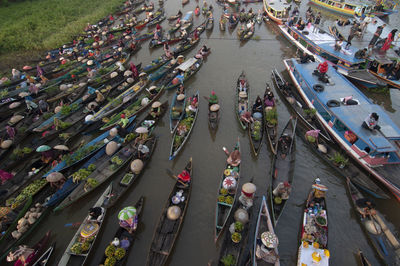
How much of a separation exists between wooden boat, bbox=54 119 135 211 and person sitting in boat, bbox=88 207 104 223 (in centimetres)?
253

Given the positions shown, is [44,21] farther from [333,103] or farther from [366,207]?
[366,207]

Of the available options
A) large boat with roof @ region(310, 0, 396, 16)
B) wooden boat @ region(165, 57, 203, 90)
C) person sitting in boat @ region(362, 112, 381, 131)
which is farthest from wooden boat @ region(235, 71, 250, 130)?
large boat with roof @ region(310, 0, 396, 16)

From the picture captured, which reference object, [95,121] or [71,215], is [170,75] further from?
[71,215]

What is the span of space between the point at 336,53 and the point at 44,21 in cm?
5450

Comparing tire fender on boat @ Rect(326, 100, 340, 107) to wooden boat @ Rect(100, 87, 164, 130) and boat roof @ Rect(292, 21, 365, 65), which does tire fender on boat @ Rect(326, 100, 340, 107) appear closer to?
boat roof @ Rect(292, 21, 365, 65)

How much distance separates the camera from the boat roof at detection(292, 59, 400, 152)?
15.1 metres

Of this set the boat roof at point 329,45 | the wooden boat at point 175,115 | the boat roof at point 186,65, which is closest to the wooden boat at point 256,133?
the wooden boat at point 175,115

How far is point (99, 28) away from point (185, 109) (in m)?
34.2

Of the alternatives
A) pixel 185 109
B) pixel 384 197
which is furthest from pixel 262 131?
pixel 384 197

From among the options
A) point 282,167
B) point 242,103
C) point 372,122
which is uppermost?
point 372,122

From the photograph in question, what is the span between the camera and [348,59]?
79.5 ft

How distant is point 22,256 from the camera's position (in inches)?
485

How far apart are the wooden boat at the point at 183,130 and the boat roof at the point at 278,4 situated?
30.4 m

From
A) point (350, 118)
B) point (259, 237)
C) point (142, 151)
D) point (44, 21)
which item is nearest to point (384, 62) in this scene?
point (350, 118)
